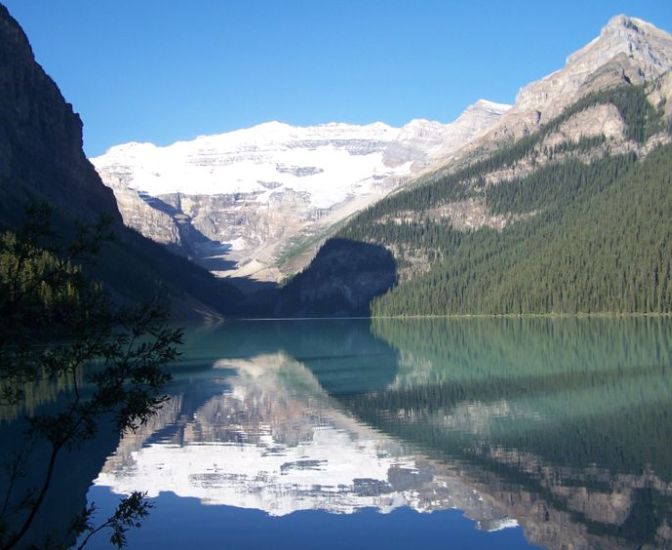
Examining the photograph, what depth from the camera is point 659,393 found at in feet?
189

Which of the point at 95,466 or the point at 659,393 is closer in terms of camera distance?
the point at 95,466

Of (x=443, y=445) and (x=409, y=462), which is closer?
(x=409, y=462)

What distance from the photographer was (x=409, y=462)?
40.4 m

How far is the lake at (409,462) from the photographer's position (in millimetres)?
29781

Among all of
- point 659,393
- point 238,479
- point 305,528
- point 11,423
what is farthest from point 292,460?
point 659,393

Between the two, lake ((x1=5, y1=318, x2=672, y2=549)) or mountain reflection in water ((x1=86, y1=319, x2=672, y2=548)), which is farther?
mountain reflection in water ((x1=86, y1=319, x2=672, y2=548))

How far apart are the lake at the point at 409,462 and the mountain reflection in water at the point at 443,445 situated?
11cm

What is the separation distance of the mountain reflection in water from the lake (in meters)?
0.11

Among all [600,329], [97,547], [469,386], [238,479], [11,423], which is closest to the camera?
[97,547]

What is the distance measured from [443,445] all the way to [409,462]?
4.12m

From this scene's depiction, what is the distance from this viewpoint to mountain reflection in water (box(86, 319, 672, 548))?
104 feet

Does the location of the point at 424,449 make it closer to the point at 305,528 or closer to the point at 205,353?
the point at 305,528

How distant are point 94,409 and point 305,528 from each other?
16006 mm

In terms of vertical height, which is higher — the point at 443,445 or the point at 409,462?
the point at 443,445
